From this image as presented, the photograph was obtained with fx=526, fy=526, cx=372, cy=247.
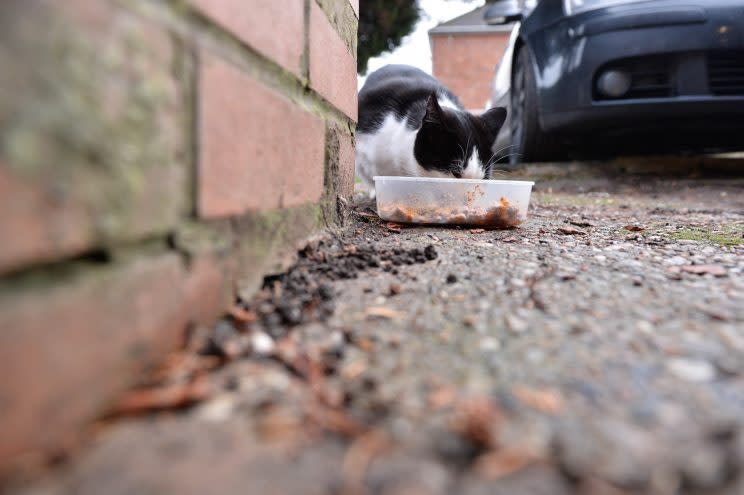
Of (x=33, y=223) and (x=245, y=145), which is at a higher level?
(x=245, y=145)

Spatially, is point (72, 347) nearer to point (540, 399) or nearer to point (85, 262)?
point (85, 262)

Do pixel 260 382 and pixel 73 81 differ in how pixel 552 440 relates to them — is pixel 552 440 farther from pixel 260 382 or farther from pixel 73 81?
pixel 73 81

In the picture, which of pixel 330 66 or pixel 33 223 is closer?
pixel 33 223

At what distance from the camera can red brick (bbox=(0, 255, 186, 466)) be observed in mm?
426

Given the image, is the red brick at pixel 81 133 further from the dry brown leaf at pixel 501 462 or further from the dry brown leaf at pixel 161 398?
the dry brown leaf at pixel 501 462

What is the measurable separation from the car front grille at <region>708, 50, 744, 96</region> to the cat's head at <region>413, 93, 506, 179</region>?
1.34 meters

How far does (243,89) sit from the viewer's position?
0.77 meters

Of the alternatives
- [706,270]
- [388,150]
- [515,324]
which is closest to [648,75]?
[388,150]

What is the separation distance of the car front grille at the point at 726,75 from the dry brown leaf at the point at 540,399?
2850 millimetres

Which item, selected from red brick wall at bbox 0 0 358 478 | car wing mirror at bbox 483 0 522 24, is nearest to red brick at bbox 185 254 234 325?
red brick wall at bbox 0 0 358 478

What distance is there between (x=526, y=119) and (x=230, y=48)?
3311 millimetres

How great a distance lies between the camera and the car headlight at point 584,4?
2.79 m

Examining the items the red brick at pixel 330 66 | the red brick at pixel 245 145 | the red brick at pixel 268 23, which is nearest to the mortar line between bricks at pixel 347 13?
the red brick at pixel 330 66

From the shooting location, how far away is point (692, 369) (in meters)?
0.65
